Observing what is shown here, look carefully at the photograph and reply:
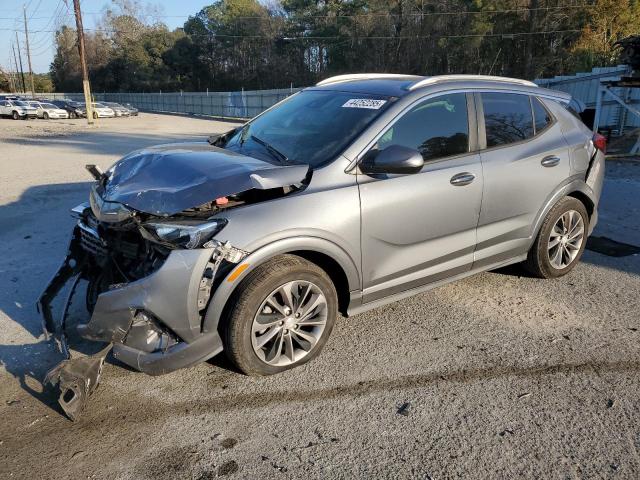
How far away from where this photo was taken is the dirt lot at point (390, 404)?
8.81 ft

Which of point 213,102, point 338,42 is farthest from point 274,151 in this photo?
point 338,42

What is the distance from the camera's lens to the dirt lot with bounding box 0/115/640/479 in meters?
2.69

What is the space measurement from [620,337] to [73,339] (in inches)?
159

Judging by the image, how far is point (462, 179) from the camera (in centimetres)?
396

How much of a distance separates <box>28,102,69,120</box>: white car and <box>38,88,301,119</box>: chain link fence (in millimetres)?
11697

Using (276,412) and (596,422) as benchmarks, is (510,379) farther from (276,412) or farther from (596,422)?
(276,412)

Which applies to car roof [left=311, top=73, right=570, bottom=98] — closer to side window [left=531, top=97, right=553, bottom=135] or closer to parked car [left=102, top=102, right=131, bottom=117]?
side window [left=531, top=97, right=553, bottom=135]

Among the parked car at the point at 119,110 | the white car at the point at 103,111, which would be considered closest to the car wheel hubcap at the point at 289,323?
the white car at the point at 103,111

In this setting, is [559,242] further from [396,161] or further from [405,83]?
[396,161]

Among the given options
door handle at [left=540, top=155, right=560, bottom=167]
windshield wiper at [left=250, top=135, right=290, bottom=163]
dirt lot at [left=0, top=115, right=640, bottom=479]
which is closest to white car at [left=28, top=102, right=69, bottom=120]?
dirt lot at [left=0, top=115, right=640, bottom=479]

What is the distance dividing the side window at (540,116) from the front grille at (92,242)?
3.61 meters

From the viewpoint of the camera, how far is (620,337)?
3961 mm

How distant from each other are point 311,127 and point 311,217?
3.37ft

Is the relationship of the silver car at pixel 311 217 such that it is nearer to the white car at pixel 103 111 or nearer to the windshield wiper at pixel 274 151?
the windshield wiper at pixel 274 151
